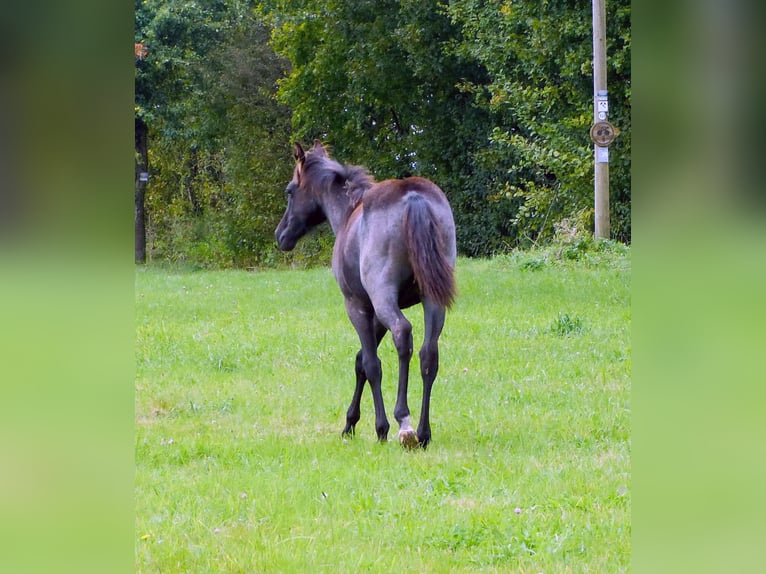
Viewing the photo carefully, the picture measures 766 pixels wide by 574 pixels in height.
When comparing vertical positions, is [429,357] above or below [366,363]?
above

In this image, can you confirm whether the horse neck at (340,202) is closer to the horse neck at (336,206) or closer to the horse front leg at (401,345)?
the horse neck at (336,206)

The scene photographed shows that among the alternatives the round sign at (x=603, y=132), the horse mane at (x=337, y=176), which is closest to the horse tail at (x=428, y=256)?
the horse mane at (x=337, y=176)

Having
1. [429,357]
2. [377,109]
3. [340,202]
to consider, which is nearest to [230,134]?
[377,109]

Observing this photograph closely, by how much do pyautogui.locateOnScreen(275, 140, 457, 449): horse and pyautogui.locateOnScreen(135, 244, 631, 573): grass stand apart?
371mm

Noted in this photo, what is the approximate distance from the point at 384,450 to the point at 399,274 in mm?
1142

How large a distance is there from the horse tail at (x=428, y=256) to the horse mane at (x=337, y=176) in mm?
1113

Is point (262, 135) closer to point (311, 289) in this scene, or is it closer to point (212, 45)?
point (212, 45)

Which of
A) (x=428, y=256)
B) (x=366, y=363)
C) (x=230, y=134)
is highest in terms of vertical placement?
(x=230, y=134)

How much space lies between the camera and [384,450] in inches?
231

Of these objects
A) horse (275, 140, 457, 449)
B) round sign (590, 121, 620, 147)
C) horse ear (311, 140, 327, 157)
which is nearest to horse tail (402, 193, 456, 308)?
horse (275, 140, 457, 449)

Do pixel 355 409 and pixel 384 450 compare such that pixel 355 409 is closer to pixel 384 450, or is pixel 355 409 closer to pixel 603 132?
pixel 384 450

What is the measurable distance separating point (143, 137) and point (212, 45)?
4019mm
